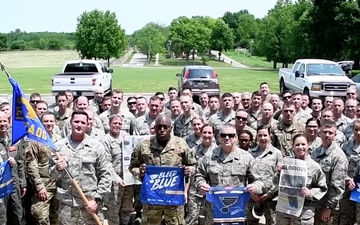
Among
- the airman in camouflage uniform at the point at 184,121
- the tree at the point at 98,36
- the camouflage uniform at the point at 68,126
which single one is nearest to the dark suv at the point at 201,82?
the airman in camouflage uniform at the point at 184,121

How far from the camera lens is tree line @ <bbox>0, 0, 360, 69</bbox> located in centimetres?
4722

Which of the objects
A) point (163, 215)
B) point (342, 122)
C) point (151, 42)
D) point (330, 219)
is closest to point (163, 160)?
point (163, 215)

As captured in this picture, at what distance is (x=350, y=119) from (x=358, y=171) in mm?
3303

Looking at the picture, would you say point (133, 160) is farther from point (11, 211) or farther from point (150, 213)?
point (11, 211)

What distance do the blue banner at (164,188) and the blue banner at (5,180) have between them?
1.77 metres

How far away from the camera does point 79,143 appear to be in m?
6.23

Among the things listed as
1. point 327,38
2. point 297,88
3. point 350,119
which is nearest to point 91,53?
point 327,38

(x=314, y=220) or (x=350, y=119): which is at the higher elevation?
(x=350, y=119)

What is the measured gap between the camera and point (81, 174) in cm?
620

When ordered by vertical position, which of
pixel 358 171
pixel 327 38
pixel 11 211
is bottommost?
→ pixel 11 211

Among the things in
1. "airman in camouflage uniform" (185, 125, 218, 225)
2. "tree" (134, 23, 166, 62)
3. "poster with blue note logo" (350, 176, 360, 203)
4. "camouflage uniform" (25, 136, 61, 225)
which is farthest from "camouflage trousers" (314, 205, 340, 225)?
"tree" (134, 23, 166, 62)

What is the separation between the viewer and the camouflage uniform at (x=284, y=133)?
27.7 ft

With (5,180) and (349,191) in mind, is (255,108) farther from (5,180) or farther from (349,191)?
(5,180)

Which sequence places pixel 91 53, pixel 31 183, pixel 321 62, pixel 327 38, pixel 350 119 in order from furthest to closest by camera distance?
1. pixel 91 53
2. pixel 327 38
3. pixel 321 62
4. pixel 350 119
5. pixel 31 183
